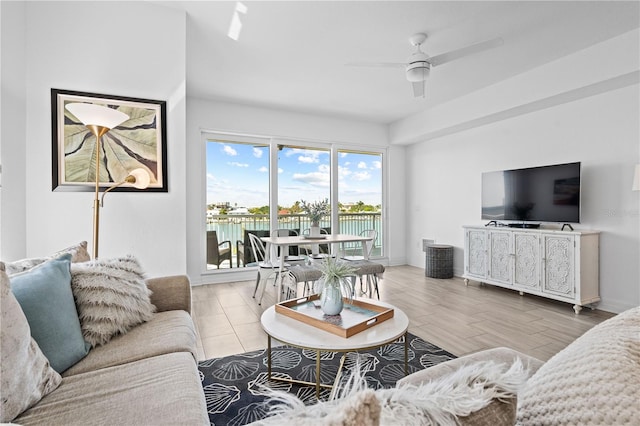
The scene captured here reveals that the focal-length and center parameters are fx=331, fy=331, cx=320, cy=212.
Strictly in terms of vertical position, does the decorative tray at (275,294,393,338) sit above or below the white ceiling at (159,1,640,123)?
below

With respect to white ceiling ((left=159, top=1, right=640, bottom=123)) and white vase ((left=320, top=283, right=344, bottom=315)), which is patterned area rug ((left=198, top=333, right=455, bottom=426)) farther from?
white ceiling ((left=159, top=1, right=640, bottom=123))

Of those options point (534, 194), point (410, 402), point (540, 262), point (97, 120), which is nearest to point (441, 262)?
point (540, 262)

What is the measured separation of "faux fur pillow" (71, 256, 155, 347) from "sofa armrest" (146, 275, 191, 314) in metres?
0.17

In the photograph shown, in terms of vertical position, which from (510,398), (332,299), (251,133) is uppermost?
(251,133)

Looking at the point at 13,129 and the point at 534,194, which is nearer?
the point at 13,129

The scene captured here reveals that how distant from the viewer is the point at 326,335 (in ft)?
5.76

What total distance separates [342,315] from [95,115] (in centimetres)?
208

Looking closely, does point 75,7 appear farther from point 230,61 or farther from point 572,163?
point 572,163

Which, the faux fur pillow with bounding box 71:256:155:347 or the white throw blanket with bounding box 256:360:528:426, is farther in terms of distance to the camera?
the faux fur pillow with bounding box 71:256:155:347

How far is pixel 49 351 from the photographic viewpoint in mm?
1269

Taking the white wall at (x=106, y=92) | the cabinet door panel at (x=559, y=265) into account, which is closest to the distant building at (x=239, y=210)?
the white wall at (x=106, y=92)

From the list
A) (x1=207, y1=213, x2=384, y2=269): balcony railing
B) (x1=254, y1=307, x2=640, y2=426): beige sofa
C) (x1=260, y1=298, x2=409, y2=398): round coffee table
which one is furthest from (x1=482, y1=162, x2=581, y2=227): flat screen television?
(x1=254, y1=307, x2=640, y2=426): beige sofa

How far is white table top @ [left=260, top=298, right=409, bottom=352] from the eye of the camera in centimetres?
163

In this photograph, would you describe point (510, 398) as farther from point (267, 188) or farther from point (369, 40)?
point (267, 188)
